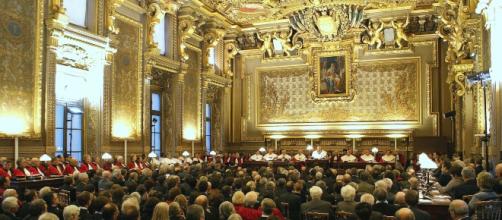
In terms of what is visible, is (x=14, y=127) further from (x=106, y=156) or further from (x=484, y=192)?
(x=484, y=192)

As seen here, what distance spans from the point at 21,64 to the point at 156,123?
792 centimetres

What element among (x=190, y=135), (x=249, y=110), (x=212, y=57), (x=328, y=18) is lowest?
(x=190, y=135)

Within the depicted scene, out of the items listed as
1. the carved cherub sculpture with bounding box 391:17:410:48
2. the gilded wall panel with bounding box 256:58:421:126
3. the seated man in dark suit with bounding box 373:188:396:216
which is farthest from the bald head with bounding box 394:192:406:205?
the carved cherub sculpture with bounding box 391:17:410:48

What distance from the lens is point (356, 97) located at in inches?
984

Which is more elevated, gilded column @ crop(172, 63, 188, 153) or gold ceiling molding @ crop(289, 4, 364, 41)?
gold ceiling molding @ crop(289, 4, 364, 41)

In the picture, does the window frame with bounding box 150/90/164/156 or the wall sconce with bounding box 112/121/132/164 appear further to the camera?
the window frame with bounding box 150/90/164/156

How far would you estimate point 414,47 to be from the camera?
2398 cm

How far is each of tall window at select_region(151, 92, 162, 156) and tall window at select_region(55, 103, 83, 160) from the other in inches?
175

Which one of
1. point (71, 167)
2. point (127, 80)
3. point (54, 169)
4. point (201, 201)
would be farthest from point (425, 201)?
point (127, 80)

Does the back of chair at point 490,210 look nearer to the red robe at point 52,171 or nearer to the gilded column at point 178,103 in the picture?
the red robe at point 52,171

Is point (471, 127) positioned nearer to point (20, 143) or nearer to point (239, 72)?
point (239, 72)

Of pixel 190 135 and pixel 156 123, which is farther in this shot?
pixel 190 135

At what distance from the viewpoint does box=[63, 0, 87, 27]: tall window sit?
16.3m

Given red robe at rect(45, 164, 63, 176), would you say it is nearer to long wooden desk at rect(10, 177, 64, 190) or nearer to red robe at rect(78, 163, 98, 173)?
red robe at rect(78, 163, 98, 173)
